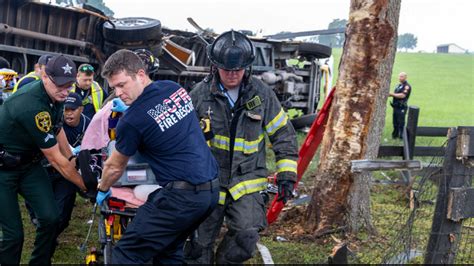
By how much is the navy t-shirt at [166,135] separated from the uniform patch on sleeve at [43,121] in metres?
0.80

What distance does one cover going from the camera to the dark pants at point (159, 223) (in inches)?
155

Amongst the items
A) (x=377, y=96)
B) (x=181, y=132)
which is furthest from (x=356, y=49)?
(x=181, y=132)

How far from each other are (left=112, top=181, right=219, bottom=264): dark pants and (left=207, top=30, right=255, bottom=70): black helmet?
1145mm

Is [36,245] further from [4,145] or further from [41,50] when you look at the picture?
[41,50]

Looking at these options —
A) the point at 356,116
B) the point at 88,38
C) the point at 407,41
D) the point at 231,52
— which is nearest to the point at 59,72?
the point at 231,52

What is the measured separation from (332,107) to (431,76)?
46440mm

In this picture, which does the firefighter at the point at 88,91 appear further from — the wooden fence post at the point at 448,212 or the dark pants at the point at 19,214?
the wooden fence post at the point at 448,212

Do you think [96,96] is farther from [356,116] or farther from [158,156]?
[158,156]

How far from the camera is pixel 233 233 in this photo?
15.3 ft

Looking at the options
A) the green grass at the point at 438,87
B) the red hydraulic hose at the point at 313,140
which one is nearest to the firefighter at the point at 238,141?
the red hydraulic hose at the point at 313,140

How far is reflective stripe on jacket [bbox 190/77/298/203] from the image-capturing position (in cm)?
475

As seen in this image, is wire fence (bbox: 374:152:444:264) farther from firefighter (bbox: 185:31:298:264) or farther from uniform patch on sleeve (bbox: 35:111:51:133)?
uniform patch on sleeve (bbox: 35:111:51:133)

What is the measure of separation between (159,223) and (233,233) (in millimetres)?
861

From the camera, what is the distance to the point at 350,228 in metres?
6.28
